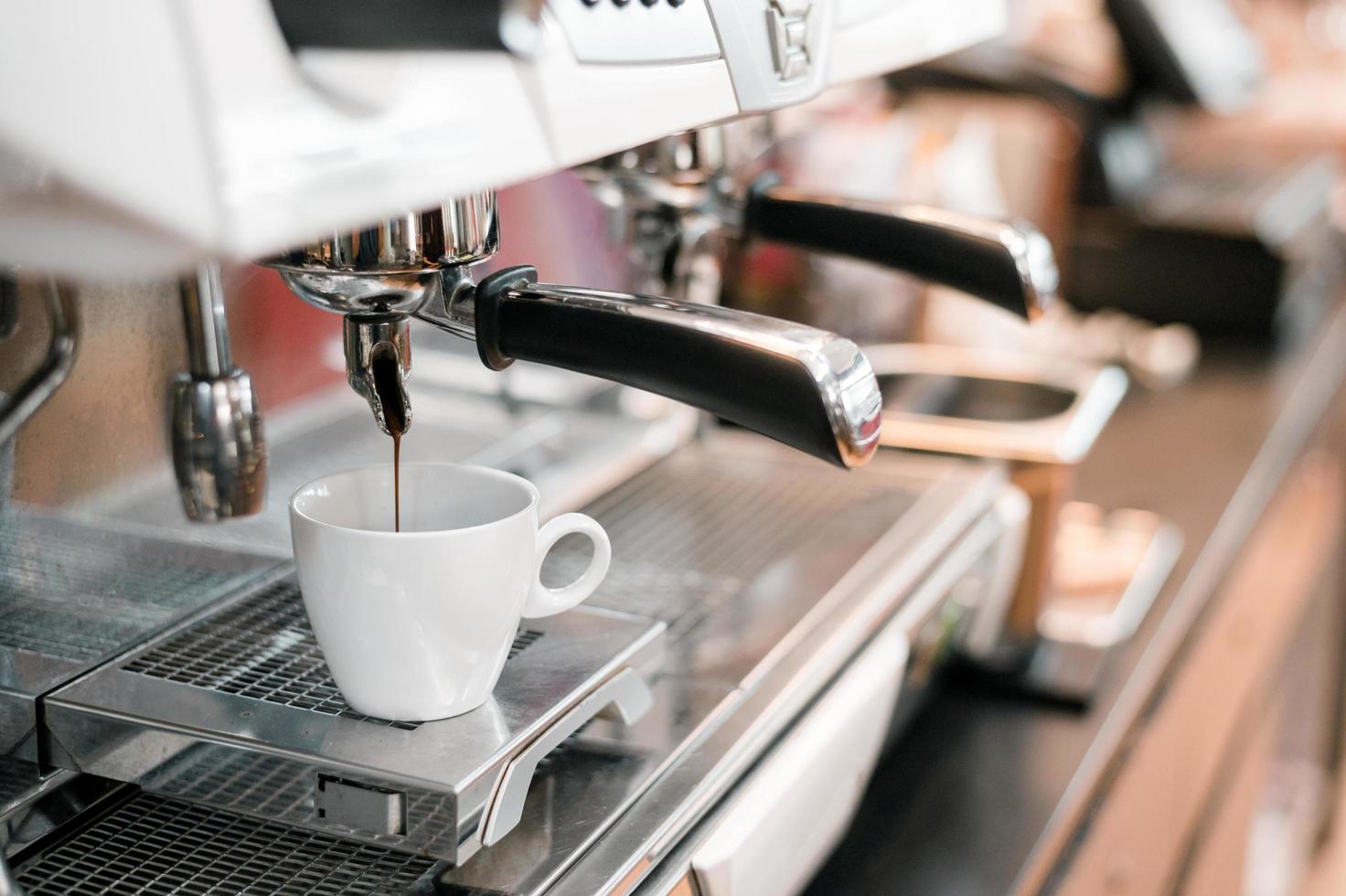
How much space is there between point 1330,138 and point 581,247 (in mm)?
1950

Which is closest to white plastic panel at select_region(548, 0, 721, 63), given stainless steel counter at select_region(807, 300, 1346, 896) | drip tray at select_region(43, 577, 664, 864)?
drip tray at select_region(43, 577, 664, 864)

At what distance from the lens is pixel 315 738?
47 cm

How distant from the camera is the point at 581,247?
0.95m

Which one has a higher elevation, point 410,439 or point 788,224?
point 788,224

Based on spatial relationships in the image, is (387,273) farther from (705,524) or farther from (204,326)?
(705,524)

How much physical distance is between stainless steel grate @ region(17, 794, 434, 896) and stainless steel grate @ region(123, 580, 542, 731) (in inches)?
2.0

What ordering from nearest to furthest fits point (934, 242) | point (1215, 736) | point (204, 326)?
point (204, 326), point (934, 242), point (1215, 736)

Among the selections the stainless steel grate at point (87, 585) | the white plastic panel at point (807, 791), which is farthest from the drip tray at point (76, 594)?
the white plastic panel at point (807, 791)

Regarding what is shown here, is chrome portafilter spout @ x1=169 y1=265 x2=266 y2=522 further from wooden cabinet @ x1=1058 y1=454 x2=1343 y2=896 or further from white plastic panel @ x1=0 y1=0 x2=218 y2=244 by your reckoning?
wooden cabinet @ x1=1058 y1=454 x2=1343 y2=896

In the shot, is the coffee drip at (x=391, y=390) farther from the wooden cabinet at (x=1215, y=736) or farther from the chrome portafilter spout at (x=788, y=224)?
the wooden cabinet at (x=1215, y=736)

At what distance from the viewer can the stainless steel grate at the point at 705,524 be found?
2.29 feet

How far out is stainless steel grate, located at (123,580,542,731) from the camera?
1.65 ft

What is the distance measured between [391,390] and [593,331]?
0.08 meters

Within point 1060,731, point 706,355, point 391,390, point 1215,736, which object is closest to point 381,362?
point 391,390
